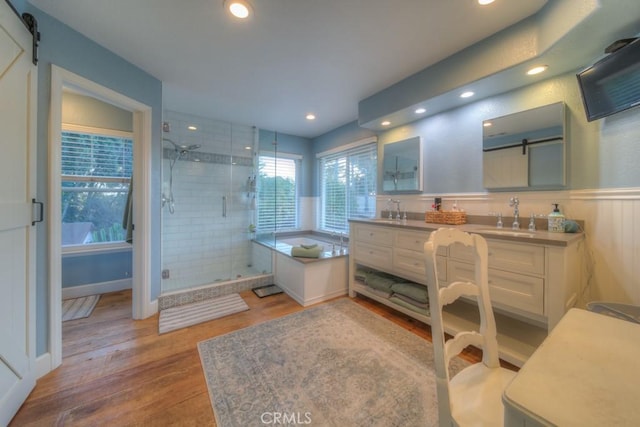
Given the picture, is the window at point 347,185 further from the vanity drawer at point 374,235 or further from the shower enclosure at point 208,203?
the shower enclosure at point 208,203

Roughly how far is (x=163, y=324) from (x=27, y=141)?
1.74m

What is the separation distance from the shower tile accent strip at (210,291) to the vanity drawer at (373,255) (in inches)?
52.5

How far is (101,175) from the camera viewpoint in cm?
303

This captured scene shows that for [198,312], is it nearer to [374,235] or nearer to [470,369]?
[374,235]

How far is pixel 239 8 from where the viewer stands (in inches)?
59.7

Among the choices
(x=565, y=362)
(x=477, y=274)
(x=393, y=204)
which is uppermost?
(x=393, y=204)

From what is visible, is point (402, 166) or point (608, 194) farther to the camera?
point (402, 166)

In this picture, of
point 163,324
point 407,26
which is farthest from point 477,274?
point 163,324

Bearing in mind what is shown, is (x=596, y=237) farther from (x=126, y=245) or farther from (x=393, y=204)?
(x=126, y=245)

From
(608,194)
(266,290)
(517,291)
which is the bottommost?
(266,290)

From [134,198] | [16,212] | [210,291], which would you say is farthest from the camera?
[210,291]

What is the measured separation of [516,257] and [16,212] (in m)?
3.09

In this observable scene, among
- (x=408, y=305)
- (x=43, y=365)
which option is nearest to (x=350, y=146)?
(x=408, y=305)

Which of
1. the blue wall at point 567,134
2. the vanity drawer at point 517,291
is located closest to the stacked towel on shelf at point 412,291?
the vanity drawer at point 517,291
